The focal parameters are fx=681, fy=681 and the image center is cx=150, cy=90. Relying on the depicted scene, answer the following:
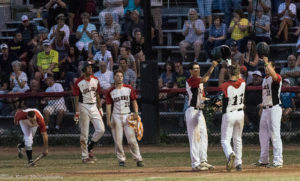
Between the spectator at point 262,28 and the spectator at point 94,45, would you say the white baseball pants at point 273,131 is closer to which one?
the spectator at point 262,28

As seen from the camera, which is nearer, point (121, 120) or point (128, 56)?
point (121, 120)

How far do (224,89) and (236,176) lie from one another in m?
1.56

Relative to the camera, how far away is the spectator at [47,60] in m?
19.7

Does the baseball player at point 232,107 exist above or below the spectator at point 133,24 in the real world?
below

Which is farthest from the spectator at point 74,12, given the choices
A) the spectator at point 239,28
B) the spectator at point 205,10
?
the spectator at point 239,28

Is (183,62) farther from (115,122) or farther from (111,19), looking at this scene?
(115,122)

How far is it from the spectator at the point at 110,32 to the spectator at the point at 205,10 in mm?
2499

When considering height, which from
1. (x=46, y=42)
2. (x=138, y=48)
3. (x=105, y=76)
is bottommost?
(x=105, y=76)

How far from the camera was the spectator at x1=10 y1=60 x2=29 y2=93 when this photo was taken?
19.3m

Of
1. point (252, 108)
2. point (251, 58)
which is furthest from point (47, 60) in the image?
point (252, 108)

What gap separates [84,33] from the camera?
2045 cm

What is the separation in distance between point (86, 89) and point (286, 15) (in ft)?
24.8

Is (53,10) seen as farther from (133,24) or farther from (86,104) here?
(86,104)

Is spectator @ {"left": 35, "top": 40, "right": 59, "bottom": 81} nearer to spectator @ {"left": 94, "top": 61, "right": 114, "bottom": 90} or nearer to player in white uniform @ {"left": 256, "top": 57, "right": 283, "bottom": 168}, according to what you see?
spectator @ {"left": 94, "top": 61, "right": 114, "bottom": 90}
